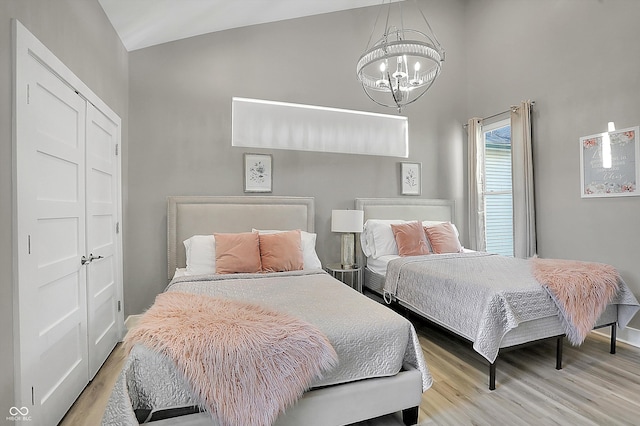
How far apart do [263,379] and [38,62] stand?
199cm

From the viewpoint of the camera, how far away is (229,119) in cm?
351

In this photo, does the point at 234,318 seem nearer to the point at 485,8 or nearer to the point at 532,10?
the point at 532,10

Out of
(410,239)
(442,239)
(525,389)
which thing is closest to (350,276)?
(410,239)

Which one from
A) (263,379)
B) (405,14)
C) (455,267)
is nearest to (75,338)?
(263,379)

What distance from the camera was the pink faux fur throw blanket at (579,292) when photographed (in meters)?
2.25

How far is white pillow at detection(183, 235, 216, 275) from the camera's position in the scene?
2.84 meters

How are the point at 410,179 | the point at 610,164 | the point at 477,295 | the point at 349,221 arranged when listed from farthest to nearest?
the point at 410,179, the point at 349,221, the point at 610,164, the point at 477,295

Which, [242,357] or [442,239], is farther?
[442,239]

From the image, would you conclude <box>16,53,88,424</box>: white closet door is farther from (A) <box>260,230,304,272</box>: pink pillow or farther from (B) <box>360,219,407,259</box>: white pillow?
(B) <box>360,219,407,259</box>: white pillow

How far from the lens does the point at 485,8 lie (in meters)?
4.34

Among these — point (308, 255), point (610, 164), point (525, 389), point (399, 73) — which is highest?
point (399, 73)

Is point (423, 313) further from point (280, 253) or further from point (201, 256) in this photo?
point (201, 256)

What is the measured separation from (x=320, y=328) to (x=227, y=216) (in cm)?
211

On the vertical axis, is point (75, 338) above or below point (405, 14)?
below
